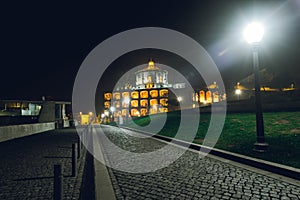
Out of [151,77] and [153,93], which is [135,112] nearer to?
[153,93]

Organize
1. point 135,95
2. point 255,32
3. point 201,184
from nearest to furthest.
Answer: point 201,184, point 255,32, point 135,95

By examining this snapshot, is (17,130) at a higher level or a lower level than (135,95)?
lower

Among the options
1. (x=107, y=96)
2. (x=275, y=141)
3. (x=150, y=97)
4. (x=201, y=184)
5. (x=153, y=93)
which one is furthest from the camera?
(x=107, y=96)

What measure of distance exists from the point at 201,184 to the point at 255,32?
237 inches

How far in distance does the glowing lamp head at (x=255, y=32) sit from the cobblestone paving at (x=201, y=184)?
15.9 feet

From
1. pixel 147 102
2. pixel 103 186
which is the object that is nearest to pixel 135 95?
pixel 147 102

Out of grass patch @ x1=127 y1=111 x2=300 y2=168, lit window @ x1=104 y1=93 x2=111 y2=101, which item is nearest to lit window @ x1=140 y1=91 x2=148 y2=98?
lit window @ x1=104 y1=93 x2=111 y2=101

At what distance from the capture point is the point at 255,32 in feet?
→ 23.1

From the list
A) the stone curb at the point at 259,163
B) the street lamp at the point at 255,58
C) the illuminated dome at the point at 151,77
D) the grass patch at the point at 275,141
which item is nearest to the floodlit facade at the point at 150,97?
the illuminated dome at the point at 151,77

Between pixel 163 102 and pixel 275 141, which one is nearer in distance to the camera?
pixel 275 141

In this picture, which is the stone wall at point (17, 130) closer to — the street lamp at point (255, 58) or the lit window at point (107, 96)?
the street lamp at point (255, 58)

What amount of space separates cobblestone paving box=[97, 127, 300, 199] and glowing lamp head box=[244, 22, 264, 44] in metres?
4.85

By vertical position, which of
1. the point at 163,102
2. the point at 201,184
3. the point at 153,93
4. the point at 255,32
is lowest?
the point at 201,184

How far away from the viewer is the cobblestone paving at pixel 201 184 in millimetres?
3801
